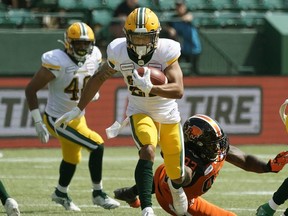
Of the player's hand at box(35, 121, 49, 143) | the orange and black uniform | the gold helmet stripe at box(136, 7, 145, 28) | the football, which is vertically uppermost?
the gold helmet stripe at box(136, 7, 145, 28)

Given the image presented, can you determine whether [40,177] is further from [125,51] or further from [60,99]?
[125,51]

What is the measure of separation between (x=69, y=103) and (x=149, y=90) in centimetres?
218

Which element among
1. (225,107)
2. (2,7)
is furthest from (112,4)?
(225,107)

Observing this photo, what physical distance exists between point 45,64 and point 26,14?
6.05 meters

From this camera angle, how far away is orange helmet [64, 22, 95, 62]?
8.43 metres

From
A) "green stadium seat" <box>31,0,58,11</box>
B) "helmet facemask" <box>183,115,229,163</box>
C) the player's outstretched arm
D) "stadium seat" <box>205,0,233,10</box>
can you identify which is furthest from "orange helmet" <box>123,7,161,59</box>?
"stadium seat" <box>205,0,233,10</box>

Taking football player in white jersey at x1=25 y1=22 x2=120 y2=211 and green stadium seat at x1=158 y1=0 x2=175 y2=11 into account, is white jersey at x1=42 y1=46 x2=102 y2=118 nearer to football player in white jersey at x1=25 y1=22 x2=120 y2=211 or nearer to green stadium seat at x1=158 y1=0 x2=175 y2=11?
football player in white jersey at x1=25 y1=22 x2=120 y2=211

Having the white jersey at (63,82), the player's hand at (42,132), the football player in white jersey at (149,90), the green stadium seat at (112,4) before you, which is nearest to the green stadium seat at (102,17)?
the green stadium seat at (112,4)

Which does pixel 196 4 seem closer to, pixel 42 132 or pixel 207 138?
pixel 42 132

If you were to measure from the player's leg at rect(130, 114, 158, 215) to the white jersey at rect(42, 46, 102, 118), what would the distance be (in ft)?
5.72

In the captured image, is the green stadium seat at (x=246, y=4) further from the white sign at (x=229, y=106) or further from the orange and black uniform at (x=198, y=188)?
the orange and black uniform at (x=198, y=188)

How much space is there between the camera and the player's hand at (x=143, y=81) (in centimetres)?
627

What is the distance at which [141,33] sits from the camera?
21.6 ft

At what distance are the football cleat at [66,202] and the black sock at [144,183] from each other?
64.0 inches
